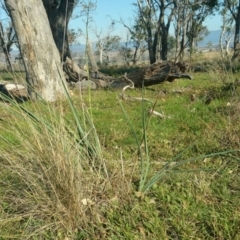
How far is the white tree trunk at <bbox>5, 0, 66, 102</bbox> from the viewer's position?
21.9 feet

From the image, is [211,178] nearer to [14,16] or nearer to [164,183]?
[164,183]

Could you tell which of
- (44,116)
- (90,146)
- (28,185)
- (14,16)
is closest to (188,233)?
(90,146)

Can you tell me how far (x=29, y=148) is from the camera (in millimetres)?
2768

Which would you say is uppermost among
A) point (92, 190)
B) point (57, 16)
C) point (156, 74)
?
point (57, 16)

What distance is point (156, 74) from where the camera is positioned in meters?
8.34

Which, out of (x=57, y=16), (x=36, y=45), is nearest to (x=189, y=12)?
(x=57, y=16)

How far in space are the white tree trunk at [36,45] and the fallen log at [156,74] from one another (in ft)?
7.36

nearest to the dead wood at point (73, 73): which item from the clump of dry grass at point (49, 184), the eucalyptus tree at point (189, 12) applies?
the clump of dry grass at point (49, 184)

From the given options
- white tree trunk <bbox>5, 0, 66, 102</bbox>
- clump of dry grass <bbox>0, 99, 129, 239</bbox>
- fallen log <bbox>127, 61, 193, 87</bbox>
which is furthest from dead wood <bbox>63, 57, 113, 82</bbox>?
clump of dry grass <bbox>0, 99, 129, 239</bbox>

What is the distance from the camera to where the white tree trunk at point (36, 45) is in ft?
21.9

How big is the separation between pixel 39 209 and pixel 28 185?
0.20 meters

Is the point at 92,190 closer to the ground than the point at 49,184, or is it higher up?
closer to the ground

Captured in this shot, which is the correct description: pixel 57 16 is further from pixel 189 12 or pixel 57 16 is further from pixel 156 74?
pixel 189 12

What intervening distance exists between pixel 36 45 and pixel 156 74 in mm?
2961
